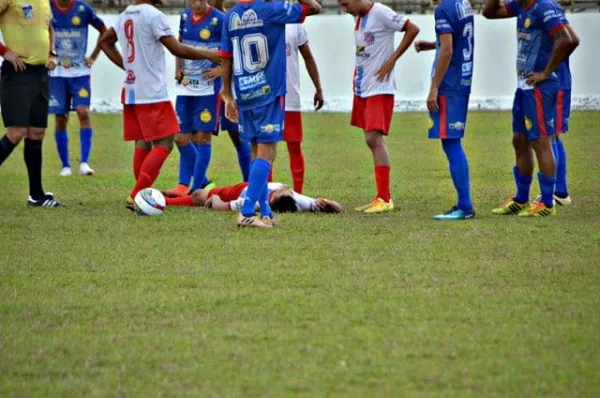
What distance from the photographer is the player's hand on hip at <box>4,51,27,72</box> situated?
452 inches

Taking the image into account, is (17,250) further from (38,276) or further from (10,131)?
(10,131)

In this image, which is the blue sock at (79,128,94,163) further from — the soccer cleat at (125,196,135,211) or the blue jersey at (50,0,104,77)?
the soccer cleat at (125,196,135,211)

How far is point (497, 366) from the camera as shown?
5.48m

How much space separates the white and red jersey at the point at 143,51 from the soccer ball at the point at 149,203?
0.85 meters

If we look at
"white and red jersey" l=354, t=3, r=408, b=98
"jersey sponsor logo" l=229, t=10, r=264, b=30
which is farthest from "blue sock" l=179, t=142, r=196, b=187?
"jersey sponsor logo" l=229, t=10, r=264, b=30

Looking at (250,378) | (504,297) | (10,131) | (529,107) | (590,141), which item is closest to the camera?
(250,378)

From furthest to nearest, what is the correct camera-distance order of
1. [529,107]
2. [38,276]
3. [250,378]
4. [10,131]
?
1. [10,131]
2. [529,107]
3. [38,276]
4. [250,378]

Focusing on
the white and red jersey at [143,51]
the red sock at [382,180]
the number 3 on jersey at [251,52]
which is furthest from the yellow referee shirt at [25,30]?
the red sock at [382,180]

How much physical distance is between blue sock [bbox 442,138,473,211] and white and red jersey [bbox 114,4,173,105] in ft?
8.54

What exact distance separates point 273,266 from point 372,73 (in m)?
3.56

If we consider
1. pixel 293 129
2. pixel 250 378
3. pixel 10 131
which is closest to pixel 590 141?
pixel 293 129

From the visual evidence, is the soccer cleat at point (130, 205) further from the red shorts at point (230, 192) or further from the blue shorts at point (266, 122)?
the blue shorts at point (266, 122)

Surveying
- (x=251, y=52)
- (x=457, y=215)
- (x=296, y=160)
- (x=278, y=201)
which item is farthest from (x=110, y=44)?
(x=457, y=215)

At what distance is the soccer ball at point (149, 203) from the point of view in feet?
35.6
